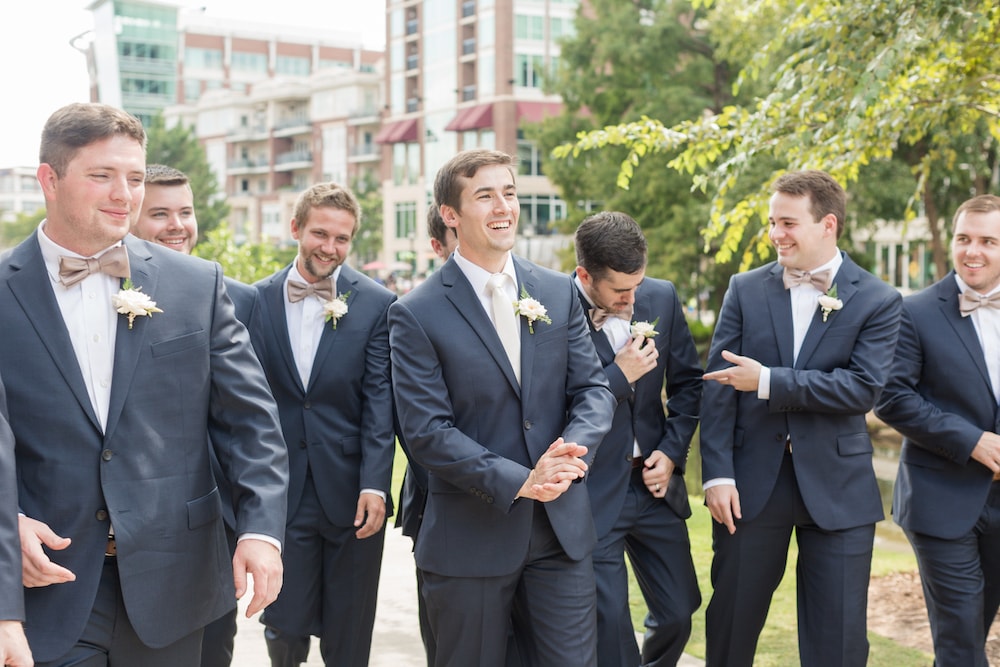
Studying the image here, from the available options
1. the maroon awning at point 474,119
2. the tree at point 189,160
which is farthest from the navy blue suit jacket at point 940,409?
the maroon awning at point 474,119

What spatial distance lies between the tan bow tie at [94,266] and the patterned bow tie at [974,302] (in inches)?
148

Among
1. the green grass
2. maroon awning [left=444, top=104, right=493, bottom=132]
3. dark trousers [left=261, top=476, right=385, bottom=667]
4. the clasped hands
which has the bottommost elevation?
the green grass

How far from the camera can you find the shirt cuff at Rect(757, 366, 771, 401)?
481 centimetres

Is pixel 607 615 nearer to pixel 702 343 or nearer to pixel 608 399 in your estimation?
pixel 608 399

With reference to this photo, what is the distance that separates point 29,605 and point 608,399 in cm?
219

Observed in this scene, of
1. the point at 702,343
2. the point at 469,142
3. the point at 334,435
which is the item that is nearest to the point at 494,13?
the point at 469,142

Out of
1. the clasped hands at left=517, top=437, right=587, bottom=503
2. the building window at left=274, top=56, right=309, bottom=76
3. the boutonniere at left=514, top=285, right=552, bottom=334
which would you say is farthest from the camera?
the building window at left=274, top=56, right=309, bottom=76

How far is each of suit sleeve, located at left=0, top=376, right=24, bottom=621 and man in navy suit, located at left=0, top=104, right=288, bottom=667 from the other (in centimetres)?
12

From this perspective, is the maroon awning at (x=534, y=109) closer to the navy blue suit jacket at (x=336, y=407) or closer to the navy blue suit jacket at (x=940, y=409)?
the navy blue suit jacket at (x=336, y=407)

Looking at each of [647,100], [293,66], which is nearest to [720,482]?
[647,100]

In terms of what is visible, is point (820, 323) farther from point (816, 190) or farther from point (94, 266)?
point (94, 266)

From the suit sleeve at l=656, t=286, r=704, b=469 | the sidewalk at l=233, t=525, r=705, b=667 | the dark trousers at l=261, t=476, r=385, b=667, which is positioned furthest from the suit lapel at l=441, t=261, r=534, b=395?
the sidewalk at l=233, t=525, r=705, b=667

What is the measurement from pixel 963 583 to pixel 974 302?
130 cm

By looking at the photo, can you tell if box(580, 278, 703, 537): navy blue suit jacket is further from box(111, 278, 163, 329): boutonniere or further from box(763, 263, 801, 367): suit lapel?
box(111, 278, 163, 329): boutonniere
